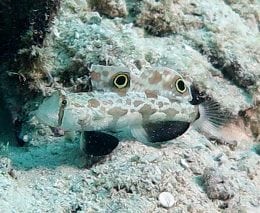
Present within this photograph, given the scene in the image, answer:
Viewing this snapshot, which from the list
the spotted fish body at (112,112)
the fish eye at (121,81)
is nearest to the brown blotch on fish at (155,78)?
the spotted fish body at (112,112)

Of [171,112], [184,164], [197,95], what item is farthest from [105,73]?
[197,95]

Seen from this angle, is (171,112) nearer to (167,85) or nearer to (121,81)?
(167,85)

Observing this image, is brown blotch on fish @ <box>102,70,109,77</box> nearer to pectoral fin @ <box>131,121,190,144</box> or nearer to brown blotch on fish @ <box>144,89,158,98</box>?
brown blotch on fish @ <box>144,89,158,98</box>

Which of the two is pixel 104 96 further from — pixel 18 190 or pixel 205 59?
pixel 205 59

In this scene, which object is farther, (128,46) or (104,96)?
(128,46)

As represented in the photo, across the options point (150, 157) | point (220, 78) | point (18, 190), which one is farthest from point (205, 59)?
point (18, 190)

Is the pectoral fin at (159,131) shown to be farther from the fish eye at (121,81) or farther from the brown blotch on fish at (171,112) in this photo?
the fish eye at (121,81)
